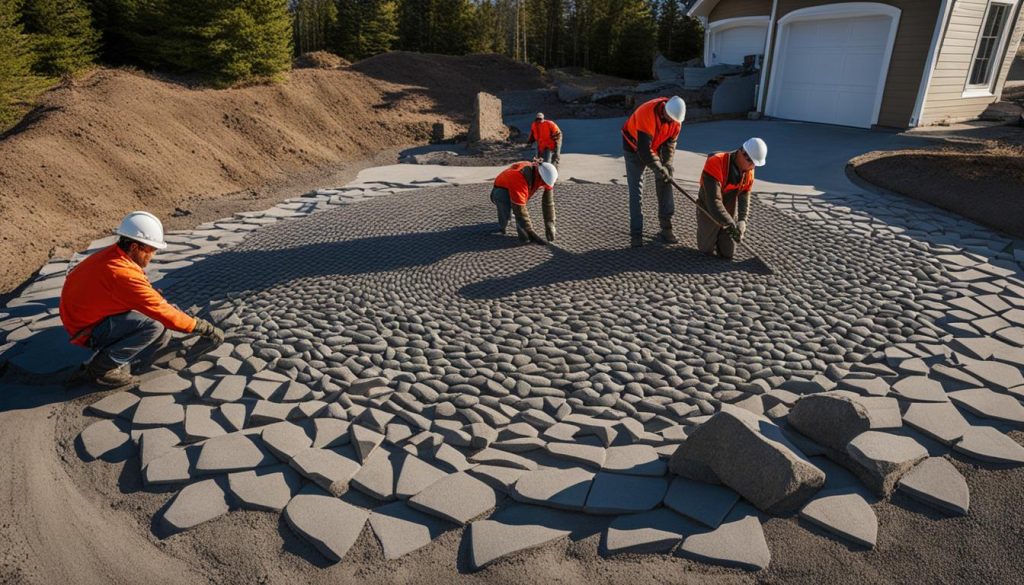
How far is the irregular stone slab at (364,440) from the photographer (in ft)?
11.5

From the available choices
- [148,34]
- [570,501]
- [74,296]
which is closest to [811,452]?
[570,501]

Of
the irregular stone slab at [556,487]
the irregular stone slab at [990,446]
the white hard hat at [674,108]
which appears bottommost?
the irregular stone slab at [556,487]

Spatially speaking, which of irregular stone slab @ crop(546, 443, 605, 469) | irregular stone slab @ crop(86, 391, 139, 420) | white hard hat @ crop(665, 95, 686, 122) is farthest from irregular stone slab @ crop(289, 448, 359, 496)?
white hard hat @ crop(665, 95, 686, 122)

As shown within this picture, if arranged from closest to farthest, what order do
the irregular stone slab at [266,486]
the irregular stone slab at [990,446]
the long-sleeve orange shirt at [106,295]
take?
1. the irregular stone slab at [266,486]
2. the irregular stone slab at [990,446]
3. the long-sleeve orange shirt at [106,295]

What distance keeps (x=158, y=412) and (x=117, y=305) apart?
86cm

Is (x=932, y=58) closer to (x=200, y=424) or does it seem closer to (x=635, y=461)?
(x=635, y=461)

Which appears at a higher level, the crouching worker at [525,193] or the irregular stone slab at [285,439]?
the crouching worker at [525,193]

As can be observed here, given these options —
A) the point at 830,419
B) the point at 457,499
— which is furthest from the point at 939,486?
the point at 457,499

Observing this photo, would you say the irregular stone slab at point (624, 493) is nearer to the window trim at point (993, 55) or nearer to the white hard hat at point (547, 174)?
the white hard hat at point (547, 174)

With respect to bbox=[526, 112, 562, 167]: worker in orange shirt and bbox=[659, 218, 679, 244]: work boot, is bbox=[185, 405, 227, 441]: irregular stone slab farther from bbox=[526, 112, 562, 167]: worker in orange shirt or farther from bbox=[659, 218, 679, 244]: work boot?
bbox=[526, 112, 562, 167]: worker in orange shirt

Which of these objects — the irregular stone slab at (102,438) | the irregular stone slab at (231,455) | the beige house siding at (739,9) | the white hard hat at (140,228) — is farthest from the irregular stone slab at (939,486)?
the beige house siding at (739,9)

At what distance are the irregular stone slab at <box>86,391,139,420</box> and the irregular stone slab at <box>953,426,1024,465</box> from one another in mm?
5198

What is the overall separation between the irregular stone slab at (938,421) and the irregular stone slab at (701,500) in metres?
1.48

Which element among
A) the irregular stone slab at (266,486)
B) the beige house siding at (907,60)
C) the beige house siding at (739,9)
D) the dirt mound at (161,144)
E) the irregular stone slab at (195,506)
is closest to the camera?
the irregular stone slab at (195,506)
